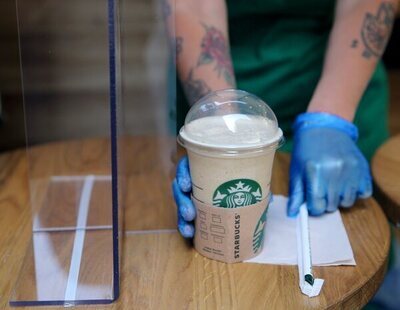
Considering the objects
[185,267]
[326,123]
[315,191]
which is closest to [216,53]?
[326,123]

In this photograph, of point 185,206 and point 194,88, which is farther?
point 194,88

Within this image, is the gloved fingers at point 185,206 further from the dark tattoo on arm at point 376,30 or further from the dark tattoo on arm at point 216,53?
the dark tattoo on arm at point 376,30

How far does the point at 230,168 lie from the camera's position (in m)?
0.73

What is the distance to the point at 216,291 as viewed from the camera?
2.42 feet

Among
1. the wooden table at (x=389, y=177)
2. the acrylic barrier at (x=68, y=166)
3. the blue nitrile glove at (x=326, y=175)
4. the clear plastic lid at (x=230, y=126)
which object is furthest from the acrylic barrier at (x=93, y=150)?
the wooden table at (x=389, y=177)

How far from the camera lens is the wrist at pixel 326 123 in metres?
1.01

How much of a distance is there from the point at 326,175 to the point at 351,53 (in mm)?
343

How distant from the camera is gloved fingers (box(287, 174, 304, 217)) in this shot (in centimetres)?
91

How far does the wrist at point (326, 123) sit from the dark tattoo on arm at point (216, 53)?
15cm

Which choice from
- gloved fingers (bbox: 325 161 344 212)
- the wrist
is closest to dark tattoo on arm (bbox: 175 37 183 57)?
the wrist

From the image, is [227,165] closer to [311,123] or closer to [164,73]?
[311,123]

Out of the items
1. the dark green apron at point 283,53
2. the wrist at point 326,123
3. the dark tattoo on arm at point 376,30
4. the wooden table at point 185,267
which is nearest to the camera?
the wooden table at point 185,267

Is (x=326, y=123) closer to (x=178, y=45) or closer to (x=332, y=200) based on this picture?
(x=332, y=200)

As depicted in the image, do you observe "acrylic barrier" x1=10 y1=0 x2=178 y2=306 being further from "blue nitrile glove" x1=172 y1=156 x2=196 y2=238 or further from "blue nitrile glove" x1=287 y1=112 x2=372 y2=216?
"blue nitrile glove" x1=287 y1=112 x2=372 y2=216
